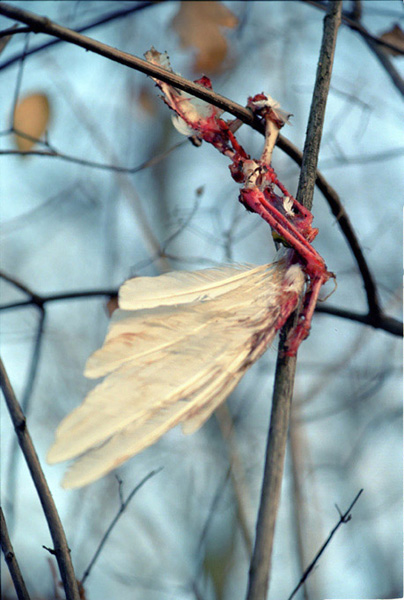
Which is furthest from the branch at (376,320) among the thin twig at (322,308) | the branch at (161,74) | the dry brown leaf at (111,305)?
the dry brown leaf at (111,305)

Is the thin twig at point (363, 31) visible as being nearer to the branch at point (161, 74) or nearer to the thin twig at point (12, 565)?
the branch at point (161, 74)

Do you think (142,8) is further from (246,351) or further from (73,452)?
(73,452)

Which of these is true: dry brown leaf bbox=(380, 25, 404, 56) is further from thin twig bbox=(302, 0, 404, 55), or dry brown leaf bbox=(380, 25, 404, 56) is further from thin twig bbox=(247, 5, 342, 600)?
thin twig bbox=(247, 5, 342, 600)

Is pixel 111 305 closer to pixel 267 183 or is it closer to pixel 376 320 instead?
pixel 376 320

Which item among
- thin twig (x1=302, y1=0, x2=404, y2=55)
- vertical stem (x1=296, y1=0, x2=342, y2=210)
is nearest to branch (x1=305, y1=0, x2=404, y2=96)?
thin twig (x1=302, y1=0, x2=404, y2=55)

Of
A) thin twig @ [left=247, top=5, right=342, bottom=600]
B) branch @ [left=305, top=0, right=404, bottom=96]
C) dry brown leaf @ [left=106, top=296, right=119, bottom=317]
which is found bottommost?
thin twig @ [left=247, top=5, right=342, bottom=600]

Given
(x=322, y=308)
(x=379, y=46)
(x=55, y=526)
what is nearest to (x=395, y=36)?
(x=379, y=46)
